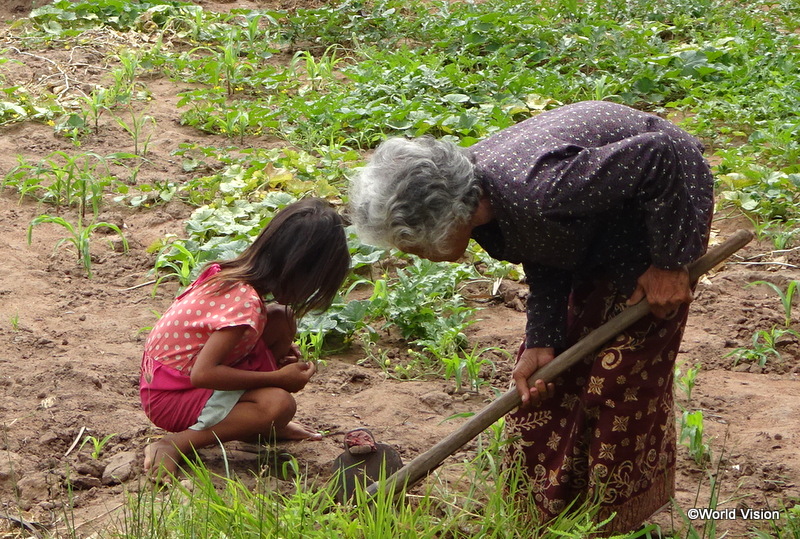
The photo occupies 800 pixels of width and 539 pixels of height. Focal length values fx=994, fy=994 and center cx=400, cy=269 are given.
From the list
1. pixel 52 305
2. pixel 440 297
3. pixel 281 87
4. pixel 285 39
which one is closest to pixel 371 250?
pixel 440 297

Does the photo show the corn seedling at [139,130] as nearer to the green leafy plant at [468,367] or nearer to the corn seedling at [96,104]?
the corn seedling at [96,104]

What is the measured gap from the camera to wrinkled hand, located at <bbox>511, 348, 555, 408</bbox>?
8.93ft

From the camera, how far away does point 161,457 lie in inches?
116

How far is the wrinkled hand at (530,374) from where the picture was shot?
107 inches

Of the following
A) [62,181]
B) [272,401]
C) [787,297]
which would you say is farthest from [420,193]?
[62,181]

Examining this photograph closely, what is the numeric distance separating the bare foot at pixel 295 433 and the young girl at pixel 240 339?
0.10 meters

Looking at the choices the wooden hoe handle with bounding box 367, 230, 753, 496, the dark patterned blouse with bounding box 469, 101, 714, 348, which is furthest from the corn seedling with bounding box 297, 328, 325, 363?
the dark patterned blouse with bounding box 469, 101, 714, 348

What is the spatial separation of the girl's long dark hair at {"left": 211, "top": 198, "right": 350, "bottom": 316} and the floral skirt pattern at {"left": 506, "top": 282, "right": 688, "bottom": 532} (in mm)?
685

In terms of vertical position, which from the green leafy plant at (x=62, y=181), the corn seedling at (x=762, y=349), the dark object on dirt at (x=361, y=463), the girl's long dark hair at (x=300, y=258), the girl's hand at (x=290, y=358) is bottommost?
the corn seedling at (x=762, y=349)

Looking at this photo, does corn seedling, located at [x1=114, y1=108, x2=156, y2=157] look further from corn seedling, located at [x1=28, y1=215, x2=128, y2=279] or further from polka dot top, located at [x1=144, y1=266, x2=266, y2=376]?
polka dot top, located at [x1=144, y1=266, x2=266, y2=376]

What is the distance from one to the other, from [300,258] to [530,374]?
74cm

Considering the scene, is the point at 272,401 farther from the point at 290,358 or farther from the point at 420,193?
the point at 420,193

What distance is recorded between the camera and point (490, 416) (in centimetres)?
272

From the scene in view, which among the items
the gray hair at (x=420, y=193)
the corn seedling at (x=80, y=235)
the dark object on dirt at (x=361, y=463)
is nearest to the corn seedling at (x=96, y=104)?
the corn seedling at (x=80, y=235)
